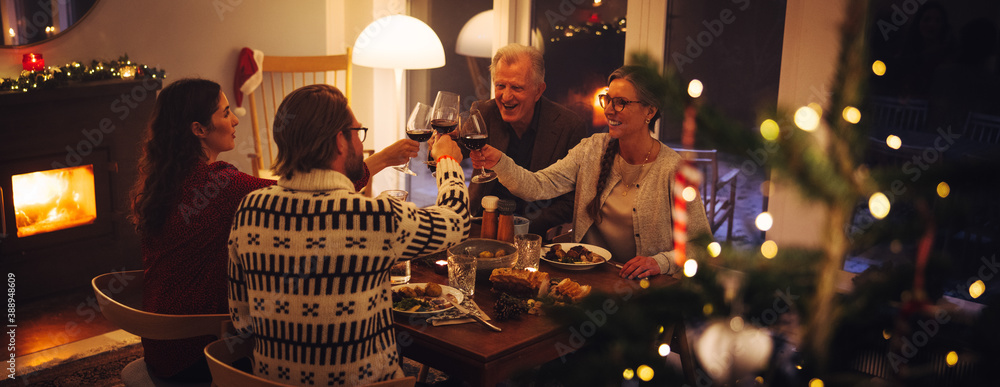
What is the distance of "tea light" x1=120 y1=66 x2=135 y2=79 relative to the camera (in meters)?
3.73

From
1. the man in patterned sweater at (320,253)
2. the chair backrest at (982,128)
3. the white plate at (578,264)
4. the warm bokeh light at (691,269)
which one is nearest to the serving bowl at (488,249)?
the white plate at (578,264)

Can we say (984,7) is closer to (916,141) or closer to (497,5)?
(916,141)

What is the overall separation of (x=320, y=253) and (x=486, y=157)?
38.3 inches

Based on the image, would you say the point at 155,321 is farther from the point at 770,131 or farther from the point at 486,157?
the point at 770,131

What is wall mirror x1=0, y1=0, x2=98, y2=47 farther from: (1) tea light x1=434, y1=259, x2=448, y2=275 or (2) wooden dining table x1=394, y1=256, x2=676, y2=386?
→ (2) wooden dining table x1=394, y1=256, x2=676, y2=386

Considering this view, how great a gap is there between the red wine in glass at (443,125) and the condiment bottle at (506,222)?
10.5 inches

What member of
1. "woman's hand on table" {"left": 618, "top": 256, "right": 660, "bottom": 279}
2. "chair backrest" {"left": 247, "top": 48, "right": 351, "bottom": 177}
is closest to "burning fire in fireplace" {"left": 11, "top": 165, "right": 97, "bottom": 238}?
"chair backrest" {"left": 247, "top": 48, "right": 351, "bottom": 177}

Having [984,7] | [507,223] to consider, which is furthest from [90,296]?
[984,7]

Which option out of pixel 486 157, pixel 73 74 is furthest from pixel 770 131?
pixel 73 74

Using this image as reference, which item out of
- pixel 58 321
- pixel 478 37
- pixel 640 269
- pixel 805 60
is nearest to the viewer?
pixel 640 269

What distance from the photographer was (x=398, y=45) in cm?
404

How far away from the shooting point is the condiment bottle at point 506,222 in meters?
2.16

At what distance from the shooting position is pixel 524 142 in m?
3.02

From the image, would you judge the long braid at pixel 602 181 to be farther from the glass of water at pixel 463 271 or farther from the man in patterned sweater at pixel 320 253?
the man in patterned sweater at pixel 320 253
